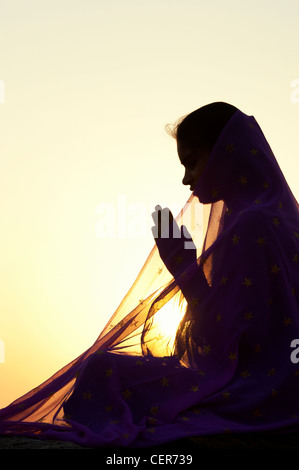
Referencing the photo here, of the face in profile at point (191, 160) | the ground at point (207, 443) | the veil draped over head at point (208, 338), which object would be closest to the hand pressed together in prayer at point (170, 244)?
the veil draped over head at point (208, 338)

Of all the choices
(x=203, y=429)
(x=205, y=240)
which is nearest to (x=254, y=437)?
(x=203, y=429)

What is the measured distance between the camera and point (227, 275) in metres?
→ 2.66

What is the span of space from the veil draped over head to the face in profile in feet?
0.19

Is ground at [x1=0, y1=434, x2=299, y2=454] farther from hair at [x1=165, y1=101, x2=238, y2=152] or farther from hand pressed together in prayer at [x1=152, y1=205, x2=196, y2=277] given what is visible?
hair at [x1=165, y1=101, x2=238, y2=152]

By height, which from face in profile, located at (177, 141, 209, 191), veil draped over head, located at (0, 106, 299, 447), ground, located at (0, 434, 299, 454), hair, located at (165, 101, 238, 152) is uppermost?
hair, located at (165, 101, 238, 152)

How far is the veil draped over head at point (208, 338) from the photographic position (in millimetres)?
2309

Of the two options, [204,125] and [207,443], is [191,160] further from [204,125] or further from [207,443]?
[207,443]

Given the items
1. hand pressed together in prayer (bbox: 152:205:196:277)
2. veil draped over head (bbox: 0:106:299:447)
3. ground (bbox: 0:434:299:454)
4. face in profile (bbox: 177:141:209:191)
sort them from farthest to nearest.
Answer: face in profile (bbox: 177:141:209:191) < hand pressed together in prayer (bbox: 152:205:196:277) < veil draped over head (bbox: 0:106:299:447) < ground (bbox: 0:434:299:454)

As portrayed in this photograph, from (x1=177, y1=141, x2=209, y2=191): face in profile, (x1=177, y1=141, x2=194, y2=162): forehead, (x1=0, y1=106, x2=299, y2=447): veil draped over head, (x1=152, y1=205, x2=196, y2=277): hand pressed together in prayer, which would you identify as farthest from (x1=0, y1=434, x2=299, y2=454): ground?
(x1=177, y1=141, x2=194, y2=162): forehead

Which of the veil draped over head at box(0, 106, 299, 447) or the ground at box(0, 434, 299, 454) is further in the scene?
the veil draped over head at box(0, 106, 299, 447)

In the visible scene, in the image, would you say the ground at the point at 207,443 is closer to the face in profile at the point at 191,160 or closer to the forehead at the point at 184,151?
the face in profile at the point at 191,160

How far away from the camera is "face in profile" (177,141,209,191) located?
3039 millimetres

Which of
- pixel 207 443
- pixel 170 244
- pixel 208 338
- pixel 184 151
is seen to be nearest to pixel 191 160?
pixel 184 151
